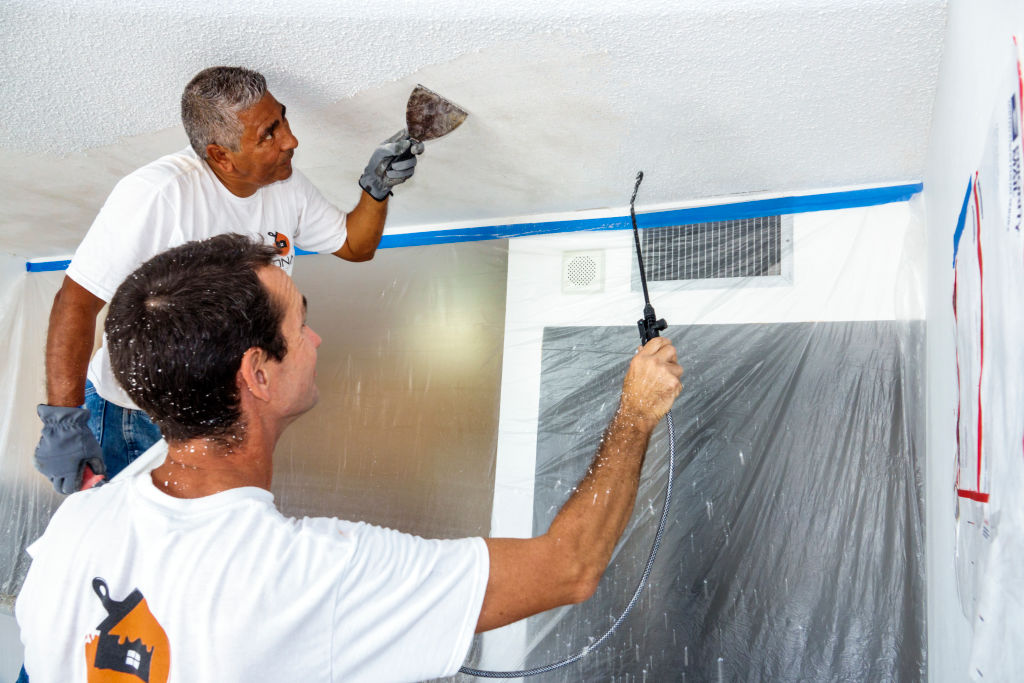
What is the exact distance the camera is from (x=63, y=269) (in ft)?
10.6

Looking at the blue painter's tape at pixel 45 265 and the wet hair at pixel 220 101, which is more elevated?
the wet hair at pixel 220 101

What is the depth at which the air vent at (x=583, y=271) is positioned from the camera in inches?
86.8

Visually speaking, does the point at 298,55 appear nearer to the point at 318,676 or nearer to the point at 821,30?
the point at 821,30

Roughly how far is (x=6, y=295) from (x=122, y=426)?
193 centimetres

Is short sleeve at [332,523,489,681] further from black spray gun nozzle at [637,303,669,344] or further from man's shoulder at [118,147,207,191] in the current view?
man's shoulder at [118,147,207,191]

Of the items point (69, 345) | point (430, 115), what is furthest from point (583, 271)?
point (69, 345)

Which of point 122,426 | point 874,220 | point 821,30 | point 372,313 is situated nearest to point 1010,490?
point 821,30

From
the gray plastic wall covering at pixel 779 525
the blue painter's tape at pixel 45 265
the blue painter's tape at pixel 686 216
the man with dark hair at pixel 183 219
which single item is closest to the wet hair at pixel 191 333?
the man with dark hair at pixel 183 219

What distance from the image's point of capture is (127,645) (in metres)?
0.94

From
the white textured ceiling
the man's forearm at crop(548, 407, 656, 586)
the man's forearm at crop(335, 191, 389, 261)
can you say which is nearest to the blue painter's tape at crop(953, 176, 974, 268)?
the white textured ceiling

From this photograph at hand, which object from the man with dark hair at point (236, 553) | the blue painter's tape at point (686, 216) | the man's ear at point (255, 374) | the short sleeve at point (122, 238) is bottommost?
the man with dark hair at point (236, 553)

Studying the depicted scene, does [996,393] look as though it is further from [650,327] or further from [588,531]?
[650,327]

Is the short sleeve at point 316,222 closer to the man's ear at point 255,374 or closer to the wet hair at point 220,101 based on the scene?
the wet hair at point 220,101

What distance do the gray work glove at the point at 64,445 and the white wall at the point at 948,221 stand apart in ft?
4.83
